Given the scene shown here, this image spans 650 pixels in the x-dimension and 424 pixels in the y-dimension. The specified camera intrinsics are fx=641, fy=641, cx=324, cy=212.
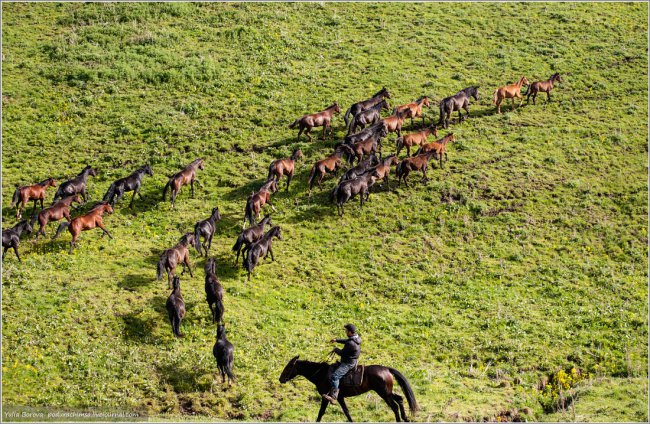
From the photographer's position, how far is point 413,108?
109 ft

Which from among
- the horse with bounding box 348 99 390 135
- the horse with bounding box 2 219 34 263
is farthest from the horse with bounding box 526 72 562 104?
the horse with bounding box 2 219 34 263

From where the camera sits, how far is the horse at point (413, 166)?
1117 inches

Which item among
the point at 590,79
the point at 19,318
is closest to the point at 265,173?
the point at 19,318

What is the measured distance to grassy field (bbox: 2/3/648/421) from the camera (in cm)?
1725

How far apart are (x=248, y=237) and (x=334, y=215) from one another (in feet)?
16.2

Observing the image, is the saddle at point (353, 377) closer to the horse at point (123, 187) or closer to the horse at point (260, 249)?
the horse at point (260, 249)

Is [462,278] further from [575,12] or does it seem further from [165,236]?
[575,12]

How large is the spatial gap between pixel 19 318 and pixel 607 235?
868 inches

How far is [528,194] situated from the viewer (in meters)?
28.7

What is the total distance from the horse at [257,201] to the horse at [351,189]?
103 inches

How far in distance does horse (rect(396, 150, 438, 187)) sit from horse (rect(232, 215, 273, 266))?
750cm

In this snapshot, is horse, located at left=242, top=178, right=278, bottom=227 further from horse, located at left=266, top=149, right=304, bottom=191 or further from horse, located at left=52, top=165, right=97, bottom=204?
horse, located at left=52, top=165, right=97, bottom=204

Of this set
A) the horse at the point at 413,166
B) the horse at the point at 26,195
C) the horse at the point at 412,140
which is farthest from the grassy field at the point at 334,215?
the horse at the point at 412,140

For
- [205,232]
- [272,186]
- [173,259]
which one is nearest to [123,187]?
[205,232]
